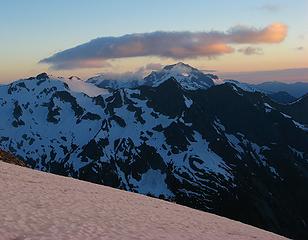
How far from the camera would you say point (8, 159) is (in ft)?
158

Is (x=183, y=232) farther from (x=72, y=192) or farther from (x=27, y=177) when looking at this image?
(x=27, y=177)

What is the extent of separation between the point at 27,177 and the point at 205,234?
13.5m

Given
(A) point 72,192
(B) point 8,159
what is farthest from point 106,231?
Result: (B) point 8,159

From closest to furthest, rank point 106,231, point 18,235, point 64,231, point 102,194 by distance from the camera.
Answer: point 18,235 → point 64,231 → point 106,231 → point 102,194

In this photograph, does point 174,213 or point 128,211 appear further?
point 174,213

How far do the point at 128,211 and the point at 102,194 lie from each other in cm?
479

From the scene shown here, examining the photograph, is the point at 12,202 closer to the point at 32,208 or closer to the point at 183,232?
the point at 32,208

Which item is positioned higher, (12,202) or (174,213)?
(12,202)

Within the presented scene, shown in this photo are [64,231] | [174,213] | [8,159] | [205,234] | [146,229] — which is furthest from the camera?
[8,159]

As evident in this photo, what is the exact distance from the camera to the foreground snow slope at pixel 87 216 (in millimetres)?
16547

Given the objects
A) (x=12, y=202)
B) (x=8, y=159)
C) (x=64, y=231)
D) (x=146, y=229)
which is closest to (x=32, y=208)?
(x=12, y=202)

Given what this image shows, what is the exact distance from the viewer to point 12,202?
785 inches

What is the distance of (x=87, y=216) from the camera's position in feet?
65.4

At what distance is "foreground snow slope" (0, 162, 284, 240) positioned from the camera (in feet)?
54.3
